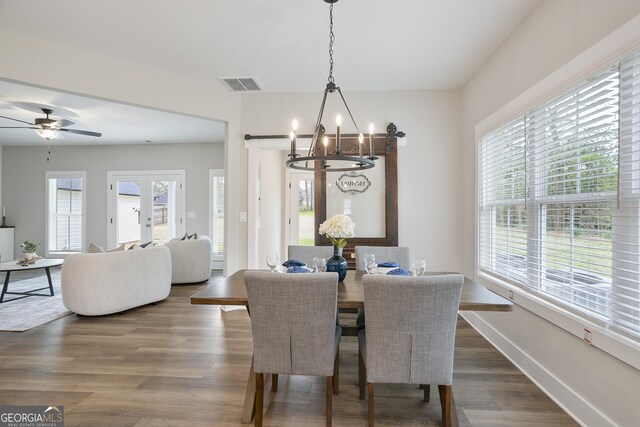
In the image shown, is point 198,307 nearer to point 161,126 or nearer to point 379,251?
point 379,251

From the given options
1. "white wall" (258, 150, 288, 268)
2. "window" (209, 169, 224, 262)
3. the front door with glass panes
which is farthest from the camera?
the front door with glass panes

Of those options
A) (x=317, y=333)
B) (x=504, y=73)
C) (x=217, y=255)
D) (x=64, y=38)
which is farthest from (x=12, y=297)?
(x=504, y=73)

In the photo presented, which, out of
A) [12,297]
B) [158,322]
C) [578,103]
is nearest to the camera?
[578,103]

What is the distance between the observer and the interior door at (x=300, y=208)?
642 cm

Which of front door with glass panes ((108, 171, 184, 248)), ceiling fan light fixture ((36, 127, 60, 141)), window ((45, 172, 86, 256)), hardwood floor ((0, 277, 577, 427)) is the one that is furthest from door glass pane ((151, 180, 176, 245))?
hardwood floor ((0, 277, 577, 427))

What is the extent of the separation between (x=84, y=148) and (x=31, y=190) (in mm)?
1605

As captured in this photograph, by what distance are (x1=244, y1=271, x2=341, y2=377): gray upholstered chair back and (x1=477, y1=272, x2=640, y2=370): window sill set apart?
1.43 metres

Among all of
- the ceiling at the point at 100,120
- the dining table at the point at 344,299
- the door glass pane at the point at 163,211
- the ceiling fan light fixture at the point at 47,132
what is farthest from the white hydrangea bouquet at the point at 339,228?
the door glass pane at the point at 163,211

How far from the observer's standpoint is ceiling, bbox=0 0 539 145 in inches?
95.8

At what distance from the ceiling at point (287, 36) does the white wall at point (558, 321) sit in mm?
230

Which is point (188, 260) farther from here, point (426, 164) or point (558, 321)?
point (558, 321)

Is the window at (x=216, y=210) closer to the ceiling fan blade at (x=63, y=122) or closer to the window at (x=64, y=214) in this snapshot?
the ceiling fan blade at (x=63, y=122)

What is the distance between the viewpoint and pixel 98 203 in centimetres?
719

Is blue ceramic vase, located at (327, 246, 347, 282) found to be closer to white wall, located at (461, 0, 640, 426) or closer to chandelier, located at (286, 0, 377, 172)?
chandelier, located at (286, 0, 377, 172)
